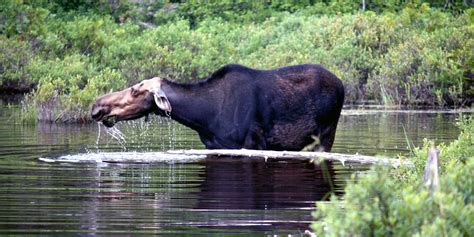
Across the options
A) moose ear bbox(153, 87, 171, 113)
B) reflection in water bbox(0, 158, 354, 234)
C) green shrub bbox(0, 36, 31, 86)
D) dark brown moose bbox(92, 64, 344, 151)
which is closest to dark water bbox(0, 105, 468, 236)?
reflection in water bbox(0, 158, 354, 234)

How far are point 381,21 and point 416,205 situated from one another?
2388 cm

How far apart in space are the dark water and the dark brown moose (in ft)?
1.89

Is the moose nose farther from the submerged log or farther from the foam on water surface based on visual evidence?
the submerged log

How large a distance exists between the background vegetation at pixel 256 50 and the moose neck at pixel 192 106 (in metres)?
7.07

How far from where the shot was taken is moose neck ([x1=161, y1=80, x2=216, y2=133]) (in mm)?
15359

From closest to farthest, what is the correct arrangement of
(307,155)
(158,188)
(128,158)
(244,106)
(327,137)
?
(158,188)
(307,155)
(128,158)
(244,106)
(327,137)

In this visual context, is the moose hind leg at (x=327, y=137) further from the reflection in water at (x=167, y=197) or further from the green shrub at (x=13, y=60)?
the green shrub at (x=13, y=60)

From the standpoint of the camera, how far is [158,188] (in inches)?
465

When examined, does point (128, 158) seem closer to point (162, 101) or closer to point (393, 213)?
point (162, 101)

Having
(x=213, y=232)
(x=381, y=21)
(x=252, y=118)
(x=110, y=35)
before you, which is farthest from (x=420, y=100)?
(x=213, y=232)

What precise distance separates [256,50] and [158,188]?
62.5ft

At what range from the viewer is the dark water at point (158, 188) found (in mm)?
9180

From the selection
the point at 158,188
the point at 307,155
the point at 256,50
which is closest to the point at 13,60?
the point at 256,50

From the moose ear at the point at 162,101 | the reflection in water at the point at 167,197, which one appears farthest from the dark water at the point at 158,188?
the moose ear at the point at 162,101
